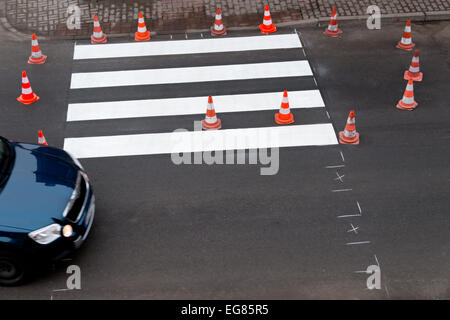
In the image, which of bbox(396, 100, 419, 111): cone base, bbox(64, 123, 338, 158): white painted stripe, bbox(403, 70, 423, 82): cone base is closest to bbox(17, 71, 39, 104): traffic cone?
bbox(64, 123, 338, 158): white painted stripe

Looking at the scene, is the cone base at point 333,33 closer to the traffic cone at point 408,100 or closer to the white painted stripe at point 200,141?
the traffic cone at point 408,100

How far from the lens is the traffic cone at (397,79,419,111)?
1217 cm

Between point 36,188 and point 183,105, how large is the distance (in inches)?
166

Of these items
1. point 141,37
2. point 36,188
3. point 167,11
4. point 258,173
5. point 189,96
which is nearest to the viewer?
point 36,188

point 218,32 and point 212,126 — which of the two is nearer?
point 212,126

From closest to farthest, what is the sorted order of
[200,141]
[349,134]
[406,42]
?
[349,134] → [200,141] → [406,42]

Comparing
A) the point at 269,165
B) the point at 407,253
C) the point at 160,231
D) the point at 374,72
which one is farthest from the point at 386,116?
the point at 160,231

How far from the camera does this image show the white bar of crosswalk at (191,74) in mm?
13219

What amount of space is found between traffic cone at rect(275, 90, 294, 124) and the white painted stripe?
0.51 feet

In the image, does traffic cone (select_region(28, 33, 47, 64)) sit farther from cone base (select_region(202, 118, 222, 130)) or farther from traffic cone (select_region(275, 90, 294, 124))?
traffic cone (select_region(275, 90, 294, 124))

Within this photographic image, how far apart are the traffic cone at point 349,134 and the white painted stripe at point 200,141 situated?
0.47 feet

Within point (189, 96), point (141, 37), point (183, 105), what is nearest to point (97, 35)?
point (141, 37)

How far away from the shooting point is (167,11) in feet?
50.7

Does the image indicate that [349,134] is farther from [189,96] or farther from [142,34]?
[142,34]
